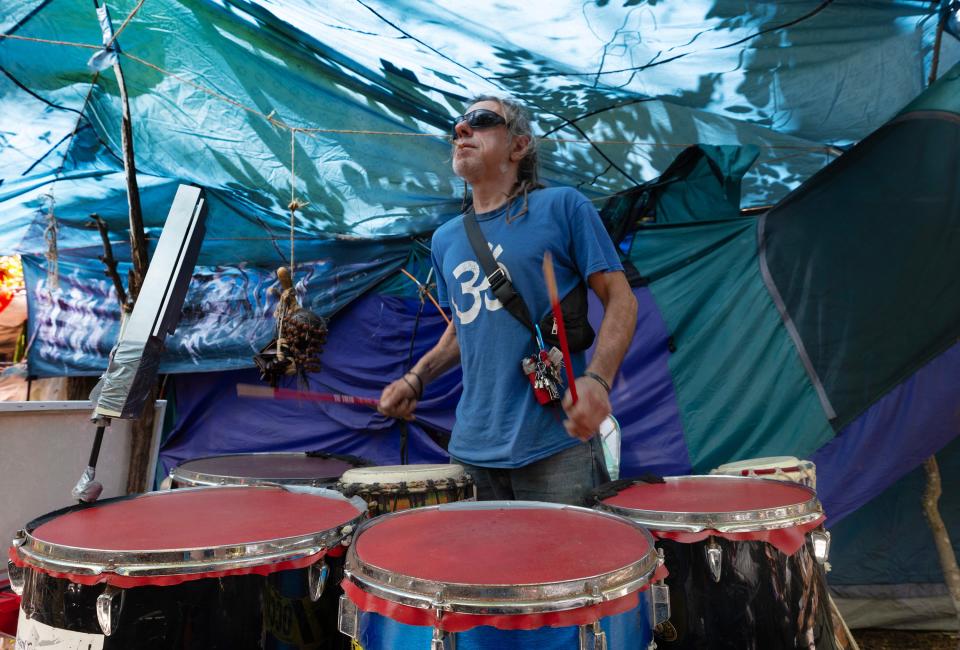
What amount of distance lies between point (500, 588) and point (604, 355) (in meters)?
0.90

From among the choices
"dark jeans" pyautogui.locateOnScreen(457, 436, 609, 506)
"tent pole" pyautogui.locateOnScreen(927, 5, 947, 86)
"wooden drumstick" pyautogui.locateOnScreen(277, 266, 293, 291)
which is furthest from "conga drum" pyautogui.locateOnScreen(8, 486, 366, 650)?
"tent pole" pyautogui.locateOnScreen(927, 5, 947, 86)

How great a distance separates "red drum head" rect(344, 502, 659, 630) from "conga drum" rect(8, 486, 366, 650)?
0.18 meters

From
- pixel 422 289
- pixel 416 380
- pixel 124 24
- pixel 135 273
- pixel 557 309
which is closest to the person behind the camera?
pixel 557 309

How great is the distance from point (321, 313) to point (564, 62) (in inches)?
104

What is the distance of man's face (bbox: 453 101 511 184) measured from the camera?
2189 millimetres

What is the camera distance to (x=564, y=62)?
11.1 ft

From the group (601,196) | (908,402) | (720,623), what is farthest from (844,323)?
(720,623)

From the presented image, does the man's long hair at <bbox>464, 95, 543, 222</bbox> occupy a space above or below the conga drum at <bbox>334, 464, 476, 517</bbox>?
above

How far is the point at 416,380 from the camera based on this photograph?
7.93 feet

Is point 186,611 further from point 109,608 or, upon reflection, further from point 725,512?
point 725,512

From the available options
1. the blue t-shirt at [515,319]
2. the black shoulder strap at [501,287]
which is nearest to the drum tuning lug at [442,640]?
the blue t-shirt at [515,319]

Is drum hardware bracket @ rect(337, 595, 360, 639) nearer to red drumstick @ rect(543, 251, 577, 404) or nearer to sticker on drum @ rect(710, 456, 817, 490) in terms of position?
red drumstick @ rect(543, 251, 577, 404)

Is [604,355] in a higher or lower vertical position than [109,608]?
higher

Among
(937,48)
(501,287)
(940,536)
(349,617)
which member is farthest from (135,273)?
(940,536)
